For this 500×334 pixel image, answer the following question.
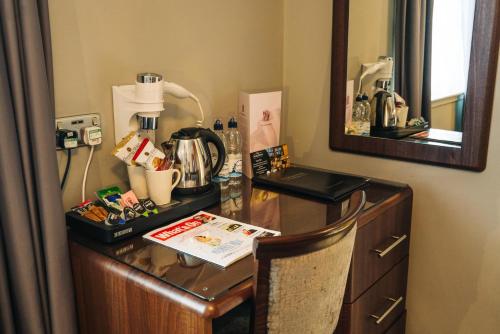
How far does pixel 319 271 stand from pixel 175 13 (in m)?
1.03

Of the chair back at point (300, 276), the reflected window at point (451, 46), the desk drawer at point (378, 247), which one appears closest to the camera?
the chair back at point (300, 276)

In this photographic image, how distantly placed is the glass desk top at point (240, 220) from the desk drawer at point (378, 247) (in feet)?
0.23

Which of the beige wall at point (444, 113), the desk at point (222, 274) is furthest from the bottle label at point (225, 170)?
the beige wall at point (444, 113)

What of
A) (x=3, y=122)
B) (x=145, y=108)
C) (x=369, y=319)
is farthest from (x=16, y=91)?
(x=369, y=319)

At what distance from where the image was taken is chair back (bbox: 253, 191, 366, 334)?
0.96 meters

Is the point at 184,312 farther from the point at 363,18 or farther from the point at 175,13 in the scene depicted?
the point at 363,18

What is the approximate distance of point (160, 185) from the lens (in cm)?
140

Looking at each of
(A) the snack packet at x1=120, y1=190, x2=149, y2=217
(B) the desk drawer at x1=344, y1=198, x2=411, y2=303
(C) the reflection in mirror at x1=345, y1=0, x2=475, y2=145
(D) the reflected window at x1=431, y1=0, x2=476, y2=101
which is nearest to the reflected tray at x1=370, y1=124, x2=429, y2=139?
(C) the reflection in mirror at x1=345, y1=0, x2=475, y2=145

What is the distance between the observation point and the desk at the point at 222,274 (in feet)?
3.39

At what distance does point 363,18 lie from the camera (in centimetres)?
179

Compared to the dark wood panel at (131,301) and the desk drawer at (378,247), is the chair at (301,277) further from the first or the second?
the desk drawer at (378,247)

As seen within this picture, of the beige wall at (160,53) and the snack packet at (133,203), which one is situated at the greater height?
the beige wall at (160,53)

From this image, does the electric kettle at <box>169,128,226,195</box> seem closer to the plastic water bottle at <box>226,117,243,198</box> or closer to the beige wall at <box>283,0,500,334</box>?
the plastic water bottle at <box>226,117,243,198</box>

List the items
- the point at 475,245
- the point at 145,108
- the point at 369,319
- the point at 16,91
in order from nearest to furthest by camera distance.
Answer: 1. the point at 16,91
2. the point at 145,108
3. the point at 369,319
4. the point at 475,245
